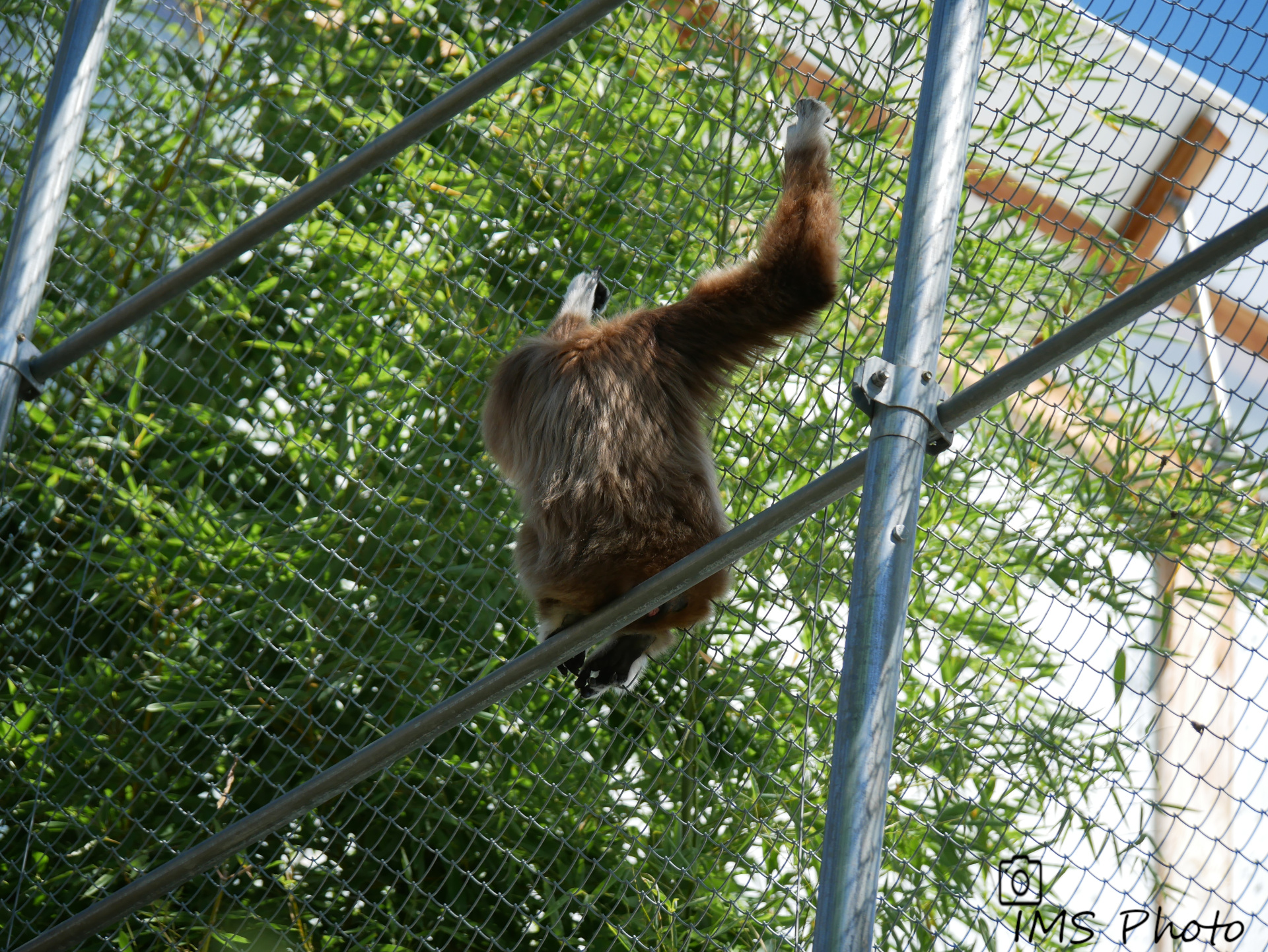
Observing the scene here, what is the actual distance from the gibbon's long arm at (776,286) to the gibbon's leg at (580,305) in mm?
199

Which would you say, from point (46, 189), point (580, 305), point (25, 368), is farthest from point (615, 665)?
point (46, 189)

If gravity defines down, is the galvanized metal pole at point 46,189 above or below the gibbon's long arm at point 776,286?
below

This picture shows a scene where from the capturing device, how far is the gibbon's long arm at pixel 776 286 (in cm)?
151

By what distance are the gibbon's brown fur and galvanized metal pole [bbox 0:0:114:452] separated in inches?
29.9

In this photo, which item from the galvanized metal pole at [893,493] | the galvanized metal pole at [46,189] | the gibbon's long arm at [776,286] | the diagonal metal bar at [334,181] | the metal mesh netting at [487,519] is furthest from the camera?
the metal mesh netting at [487,519]

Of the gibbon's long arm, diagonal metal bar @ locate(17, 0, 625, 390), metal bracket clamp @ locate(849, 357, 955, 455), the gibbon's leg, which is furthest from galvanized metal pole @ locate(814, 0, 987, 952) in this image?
the gibbon's leg

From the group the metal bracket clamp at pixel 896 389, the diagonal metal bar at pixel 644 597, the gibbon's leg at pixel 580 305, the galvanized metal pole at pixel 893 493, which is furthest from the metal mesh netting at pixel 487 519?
the metal bracket clamp at pixel 896 389

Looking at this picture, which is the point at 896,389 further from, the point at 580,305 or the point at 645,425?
the point at 580,305

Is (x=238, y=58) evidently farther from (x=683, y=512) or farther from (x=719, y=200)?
(x=683, y=512)

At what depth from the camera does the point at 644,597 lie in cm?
135

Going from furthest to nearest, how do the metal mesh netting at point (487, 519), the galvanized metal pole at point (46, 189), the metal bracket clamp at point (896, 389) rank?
1. the metal mesh netting at point (487, 519)
2. the galvanized metal pole at point (46, 189)
3. the metal bracket clamp at point (896, 389)

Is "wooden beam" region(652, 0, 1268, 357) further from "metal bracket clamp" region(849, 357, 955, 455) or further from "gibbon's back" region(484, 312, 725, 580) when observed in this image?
"metal bracket clamp" region(849, 357, 955, 455)

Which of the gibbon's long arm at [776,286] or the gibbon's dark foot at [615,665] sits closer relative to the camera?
the gibbon's long arm at [776,286]

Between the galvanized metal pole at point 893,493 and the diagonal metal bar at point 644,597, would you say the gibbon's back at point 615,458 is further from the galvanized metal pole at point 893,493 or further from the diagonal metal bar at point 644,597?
the galvanized metal pole at point 893,493
